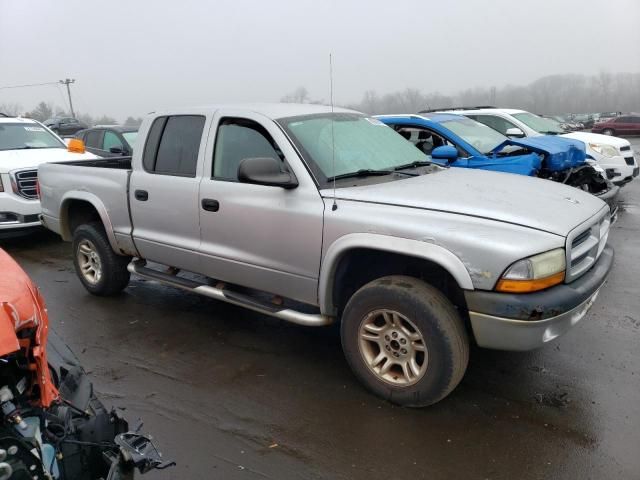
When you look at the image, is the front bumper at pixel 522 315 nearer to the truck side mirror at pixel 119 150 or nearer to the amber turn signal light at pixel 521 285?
the amber turn signal light at pixel 521 285

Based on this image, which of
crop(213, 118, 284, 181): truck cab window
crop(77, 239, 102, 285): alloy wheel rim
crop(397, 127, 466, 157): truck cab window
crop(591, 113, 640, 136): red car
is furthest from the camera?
crop(591, 113, 640, 136): red car

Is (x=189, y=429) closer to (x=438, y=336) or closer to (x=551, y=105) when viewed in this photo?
(x=438, y=336)

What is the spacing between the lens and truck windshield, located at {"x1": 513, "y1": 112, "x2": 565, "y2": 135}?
10.1 meters

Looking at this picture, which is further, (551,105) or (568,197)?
(551,105)

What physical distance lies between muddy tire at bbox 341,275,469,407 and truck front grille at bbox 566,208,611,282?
2.31ft

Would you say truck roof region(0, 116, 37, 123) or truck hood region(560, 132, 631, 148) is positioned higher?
truck roof region(0, 116, 37, 123)

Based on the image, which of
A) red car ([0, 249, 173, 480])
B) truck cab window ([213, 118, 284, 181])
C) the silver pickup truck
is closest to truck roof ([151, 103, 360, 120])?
the silver pickup truck

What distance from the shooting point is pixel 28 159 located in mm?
7734

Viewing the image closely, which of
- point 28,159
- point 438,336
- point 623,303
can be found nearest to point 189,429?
point 438,336

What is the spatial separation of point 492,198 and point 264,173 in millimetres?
1453

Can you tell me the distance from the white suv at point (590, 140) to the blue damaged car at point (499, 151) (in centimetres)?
180

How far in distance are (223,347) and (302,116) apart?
192 cm

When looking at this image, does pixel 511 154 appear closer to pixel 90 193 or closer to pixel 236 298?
pixel 236 298

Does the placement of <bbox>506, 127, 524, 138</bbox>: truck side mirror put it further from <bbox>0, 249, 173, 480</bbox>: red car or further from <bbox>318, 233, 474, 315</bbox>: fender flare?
<bbox>0, 249, 173, 480</bbox>: red car
